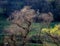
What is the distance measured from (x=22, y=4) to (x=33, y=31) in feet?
1.07

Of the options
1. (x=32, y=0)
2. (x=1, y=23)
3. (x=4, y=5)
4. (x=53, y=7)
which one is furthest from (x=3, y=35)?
(x=53, y=7)

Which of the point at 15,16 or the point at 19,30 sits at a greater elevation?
the point at 15,16

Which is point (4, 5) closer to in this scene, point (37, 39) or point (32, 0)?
point (32, 0)

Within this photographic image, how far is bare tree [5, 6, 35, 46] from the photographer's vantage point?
2.01 meters

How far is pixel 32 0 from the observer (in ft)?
6.63

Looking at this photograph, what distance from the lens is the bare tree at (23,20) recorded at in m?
2.01

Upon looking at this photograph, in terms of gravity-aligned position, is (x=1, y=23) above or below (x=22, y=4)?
below

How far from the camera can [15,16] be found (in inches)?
78.8

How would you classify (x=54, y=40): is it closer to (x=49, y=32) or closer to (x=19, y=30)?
(x=49, y=32)

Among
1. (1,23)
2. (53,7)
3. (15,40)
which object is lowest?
(15,40)

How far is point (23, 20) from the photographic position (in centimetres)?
202

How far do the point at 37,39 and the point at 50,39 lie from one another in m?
0.14

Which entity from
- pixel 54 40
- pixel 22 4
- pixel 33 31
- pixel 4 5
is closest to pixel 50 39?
pixel 54 40

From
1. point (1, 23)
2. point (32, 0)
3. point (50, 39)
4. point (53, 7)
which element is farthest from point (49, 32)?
point (1, 23)
